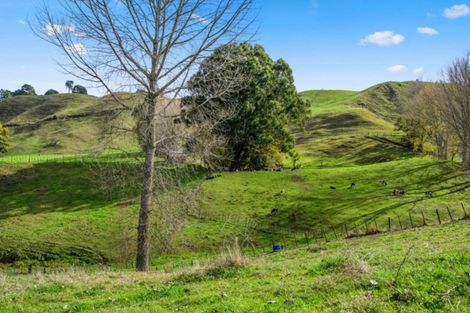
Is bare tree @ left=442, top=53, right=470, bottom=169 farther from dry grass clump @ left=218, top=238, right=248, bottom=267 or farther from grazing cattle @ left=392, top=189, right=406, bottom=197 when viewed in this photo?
dry grass clump @ left=218, top=238, right=248, bottom=267

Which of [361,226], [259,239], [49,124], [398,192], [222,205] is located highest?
[49,124]

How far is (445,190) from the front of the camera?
46719 mm

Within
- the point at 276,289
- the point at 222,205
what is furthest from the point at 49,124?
the point at 276,289

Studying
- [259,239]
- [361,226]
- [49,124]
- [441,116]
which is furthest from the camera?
[49,124]

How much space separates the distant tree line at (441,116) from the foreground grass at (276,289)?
41.6 metres

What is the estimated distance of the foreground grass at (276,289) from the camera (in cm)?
750

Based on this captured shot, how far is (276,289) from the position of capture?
905 cm

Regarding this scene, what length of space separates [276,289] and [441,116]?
6221 cm

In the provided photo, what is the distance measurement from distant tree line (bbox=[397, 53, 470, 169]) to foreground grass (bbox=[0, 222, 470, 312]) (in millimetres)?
41559

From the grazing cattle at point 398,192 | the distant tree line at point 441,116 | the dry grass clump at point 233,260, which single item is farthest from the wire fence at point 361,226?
the dry grass clump at point 233,260

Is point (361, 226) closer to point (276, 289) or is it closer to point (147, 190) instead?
point (147, 190)

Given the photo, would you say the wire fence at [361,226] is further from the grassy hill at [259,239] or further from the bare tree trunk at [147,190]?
the bare tree trunk at [147,190]

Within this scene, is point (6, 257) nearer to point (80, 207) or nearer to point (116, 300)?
point (80, 207)

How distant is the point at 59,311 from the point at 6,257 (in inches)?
1190
